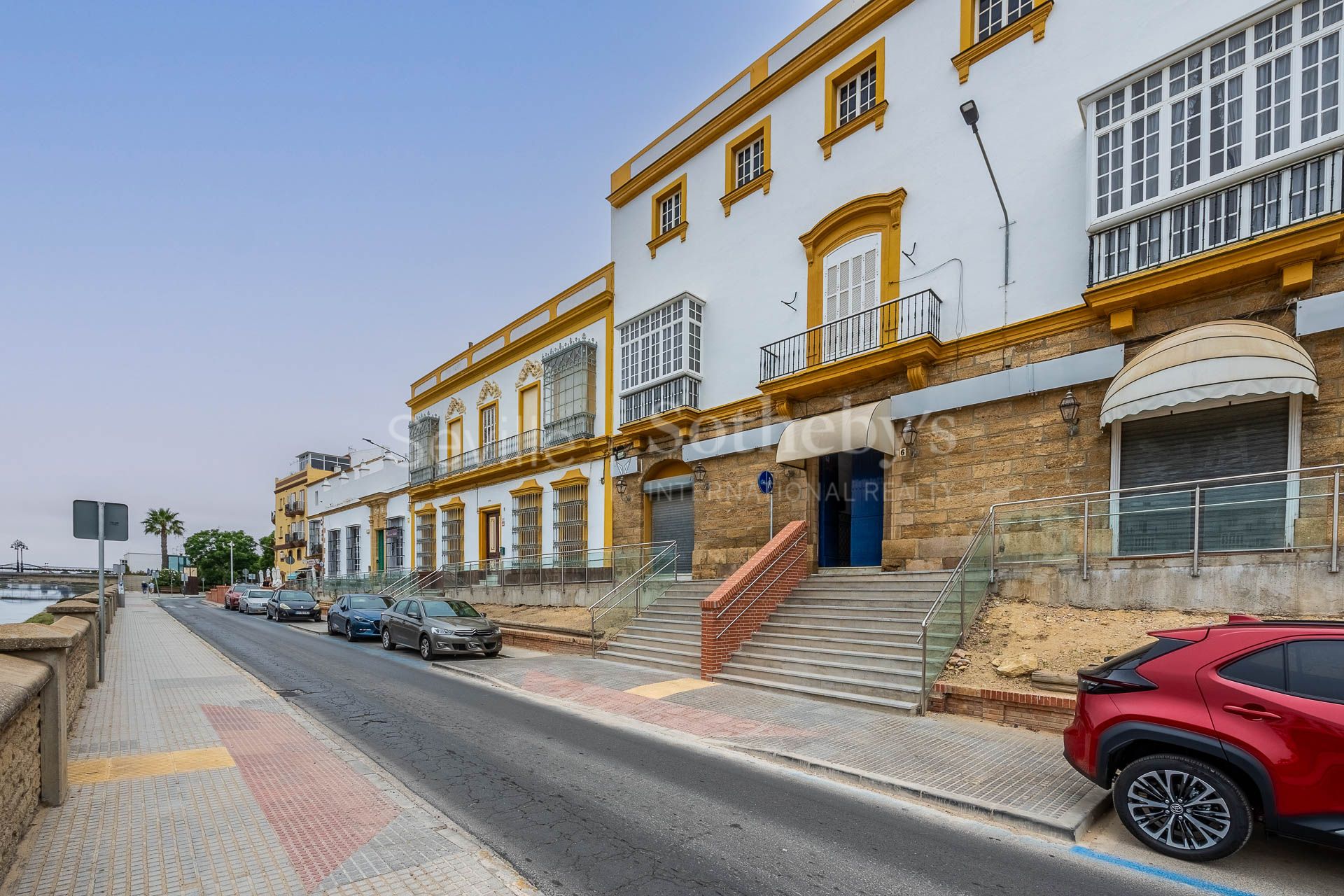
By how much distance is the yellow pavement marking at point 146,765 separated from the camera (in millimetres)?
6074

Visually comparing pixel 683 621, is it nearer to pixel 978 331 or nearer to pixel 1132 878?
pixel 978 331

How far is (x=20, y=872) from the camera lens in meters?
4.15

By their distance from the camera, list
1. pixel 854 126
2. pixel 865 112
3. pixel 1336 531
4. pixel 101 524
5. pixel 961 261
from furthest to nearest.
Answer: pixel 854 126, pixel 865 112, pixel 961 261, pixel 101 524, pixel 1336 531

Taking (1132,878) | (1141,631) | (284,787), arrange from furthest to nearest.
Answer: (1141,631), (284,787), (1132,878)

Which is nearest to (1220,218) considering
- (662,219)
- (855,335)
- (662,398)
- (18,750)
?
(855,335)

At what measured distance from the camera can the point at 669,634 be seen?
13867mm

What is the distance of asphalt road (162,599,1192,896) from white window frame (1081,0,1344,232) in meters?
9.80

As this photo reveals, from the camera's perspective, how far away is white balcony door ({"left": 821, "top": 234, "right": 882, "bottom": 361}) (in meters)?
14.3

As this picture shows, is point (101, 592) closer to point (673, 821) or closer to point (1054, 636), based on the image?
point (673, 821)

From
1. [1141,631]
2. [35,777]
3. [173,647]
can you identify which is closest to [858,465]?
[1141,631]

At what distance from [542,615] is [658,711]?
33.2 ft

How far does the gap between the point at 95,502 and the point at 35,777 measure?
727cm

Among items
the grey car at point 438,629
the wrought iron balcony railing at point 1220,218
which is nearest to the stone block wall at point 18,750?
the grey car at point 438,629

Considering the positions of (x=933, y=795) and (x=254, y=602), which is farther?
(x=254, y=602)
